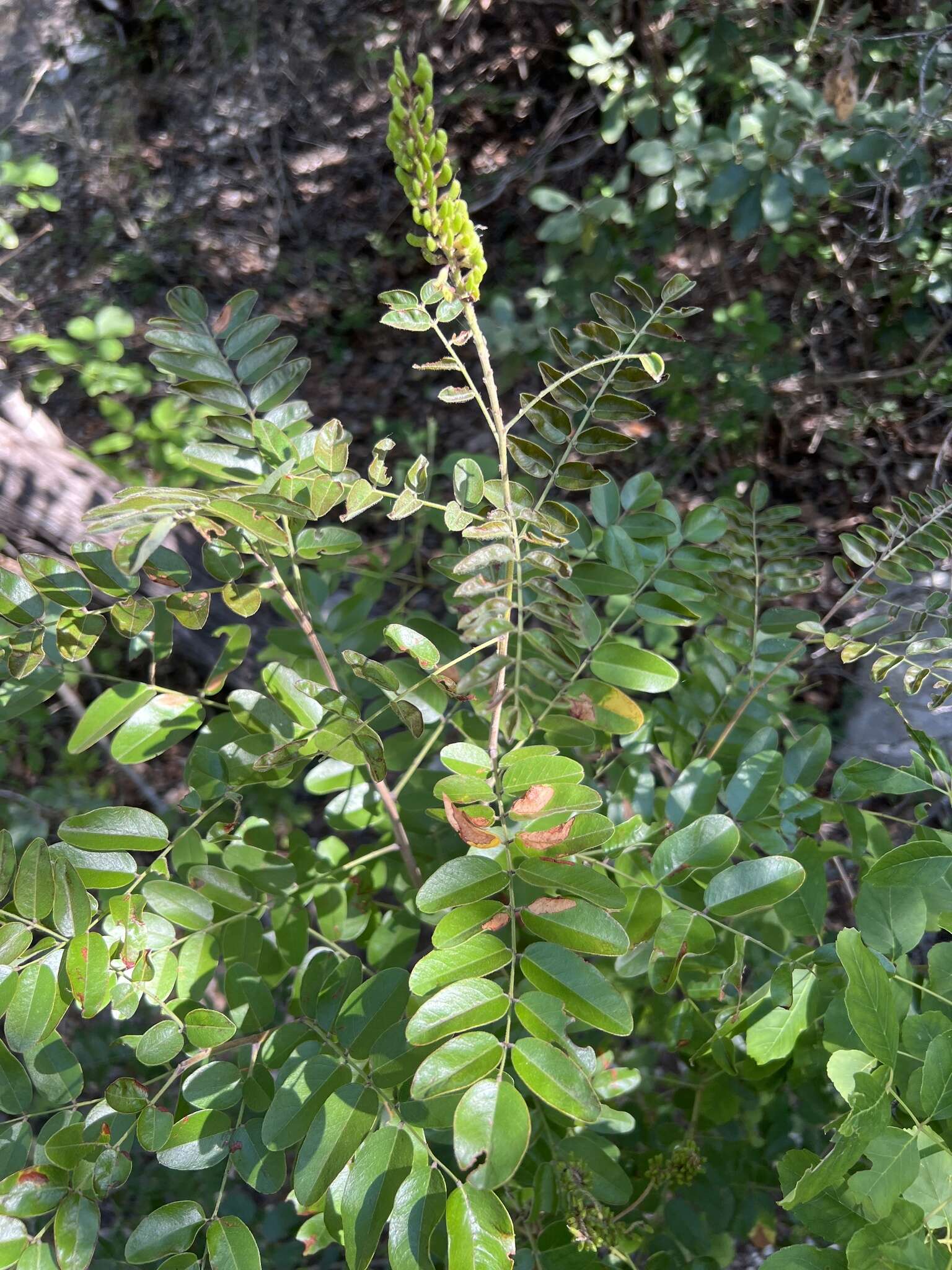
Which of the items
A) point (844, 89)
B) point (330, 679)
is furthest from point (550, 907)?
point (844, 89)

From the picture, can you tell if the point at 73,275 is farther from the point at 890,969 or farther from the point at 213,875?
the point at 890,969

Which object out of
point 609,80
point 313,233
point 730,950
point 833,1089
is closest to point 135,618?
point 730,950

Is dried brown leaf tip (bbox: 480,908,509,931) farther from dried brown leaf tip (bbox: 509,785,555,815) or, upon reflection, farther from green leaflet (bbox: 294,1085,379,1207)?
green leaflet (bbox: 294,1085,379,1207)

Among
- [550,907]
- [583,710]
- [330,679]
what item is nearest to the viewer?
[550,907]

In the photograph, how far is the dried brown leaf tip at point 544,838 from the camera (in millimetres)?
→ 936

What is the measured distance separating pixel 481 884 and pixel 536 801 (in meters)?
0.11

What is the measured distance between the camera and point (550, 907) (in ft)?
3.05

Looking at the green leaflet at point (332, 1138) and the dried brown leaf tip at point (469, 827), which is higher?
the dried brown leaf tip at point (469, 827)

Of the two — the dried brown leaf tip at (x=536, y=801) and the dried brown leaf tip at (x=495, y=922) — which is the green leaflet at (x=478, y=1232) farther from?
the dried brown leaf tip at (x=536, y=801)

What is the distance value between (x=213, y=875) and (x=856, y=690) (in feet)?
7.24

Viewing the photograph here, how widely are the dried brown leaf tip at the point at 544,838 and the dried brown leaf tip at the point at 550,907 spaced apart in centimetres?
6

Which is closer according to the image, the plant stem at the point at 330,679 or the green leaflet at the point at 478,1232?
the green leaflet at the point at 478,1232

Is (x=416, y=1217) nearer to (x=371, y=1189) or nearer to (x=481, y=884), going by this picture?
(x=371, y=1189)

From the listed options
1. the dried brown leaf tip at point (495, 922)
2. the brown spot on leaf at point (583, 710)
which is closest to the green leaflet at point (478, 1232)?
the dried brown leaf tip at point (495, 922)
